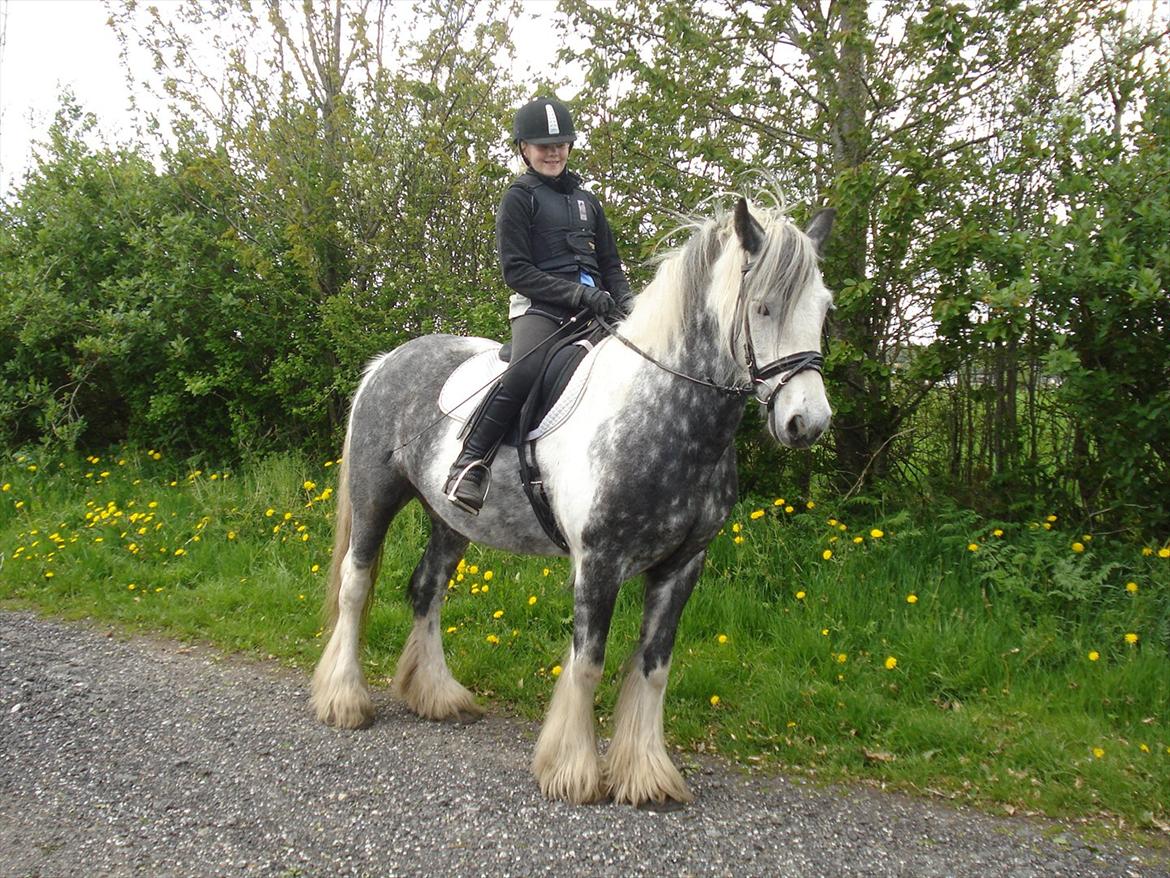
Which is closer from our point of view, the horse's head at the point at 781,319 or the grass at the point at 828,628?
the horse's head at the point at 781,319

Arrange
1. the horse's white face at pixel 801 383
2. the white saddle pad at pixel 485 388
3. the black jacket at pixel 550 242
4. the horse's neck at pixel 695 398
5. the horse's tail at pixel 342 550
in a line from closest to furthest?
the horse's white face at pixel 801 383, the horse's neck at pixel 695 398, the white saddle pad at pixel 485 388, the black jacket at pixel 550 242, the horse's tail at pixel 342 550

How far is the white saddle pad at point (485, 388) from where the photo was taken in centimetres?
386

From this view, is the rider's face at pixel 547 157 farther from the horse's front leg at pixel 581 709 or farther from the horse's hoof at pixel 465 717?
the horse's hoof at pixel 465 717

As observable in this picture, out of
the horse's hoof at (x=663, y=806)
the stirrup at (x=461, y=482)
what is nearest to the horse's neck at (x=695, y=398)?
the stirrup at (x=461, y=482)

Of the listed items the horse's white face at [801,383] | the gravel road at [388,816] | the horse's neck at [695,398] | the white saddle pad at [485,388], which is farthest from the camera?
the white saddle pad at [485,388]

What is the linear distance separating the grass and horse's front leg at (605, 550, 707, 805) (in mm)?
561

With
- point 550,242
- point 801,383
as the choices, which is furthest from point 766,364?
point 550,242

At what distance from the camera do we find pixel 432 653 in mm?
4816

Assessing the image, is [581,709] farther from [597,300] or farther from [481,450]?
[597,300]

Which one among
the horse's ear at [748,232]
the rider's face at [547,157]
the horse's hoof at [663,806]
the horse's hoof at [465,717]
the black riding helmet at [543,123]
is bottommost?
the horse's hoof at [465,717]

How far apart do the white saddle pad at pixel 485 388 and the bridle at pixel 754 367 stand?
0.58 meters

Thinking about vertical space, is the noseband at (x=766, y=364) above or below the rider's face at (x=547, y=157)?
below

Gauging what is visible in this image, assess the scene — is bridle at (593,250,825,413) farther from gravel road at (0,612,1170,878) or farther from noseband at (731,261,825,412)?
gravel road at (0,612,1170,878)

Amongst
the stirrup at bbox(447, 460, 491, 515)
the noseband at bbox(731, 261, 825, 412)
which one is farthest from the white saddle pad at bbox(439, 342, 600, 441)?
the noseband at bbox(731, 261, 825, 412)
